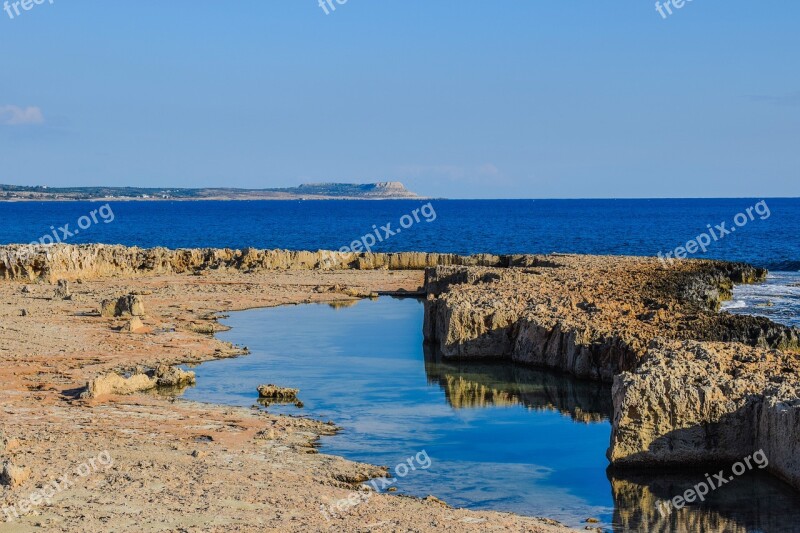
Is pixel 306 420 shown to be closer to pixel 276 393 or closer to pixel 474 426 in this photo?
pixel 276 393

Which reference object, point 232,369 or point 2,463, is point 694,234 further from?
point 2,463

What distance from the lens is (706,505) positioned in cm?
1281

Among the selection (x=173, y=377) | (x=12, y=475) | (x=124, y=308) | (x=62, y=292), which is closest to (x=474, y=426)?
(x=173, y=377)

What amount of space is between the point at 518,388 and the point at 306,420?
552 centimetres

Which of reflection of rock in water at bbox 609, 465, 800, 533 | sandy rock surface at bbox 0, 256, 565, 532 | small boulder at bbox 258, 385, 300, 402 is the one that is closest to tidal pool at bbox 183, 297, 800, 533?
reflection of rock in water at bbox 609, 465, 800, 533

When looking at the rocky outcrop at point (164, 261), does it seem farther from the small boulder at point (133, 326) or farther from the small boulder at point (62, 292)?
the small boulder at point (133, 326)

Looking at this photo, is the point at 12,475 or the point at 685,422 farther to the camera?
the point at 685,422

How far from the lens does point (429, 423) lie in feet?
56.9

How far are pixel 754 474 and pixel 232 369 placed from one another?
480 inches

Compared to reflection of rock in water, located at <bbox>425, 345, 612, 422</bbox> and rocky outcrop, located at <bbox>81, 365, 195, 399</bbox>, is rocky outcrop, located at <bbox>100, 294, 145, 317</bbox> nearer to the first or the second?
rocky outcrop, located at <bbox>81, 365, 195, 399</bbox>

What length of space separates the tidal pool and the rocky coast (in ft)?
1.01

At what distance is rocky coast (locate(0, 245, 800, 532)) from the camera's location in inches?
469

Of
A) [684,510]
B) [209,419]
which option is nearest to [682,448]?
[684,510]

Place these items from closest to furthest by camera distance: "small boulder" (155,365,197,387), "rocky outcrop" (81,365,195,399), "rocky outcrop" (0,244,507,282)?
"rocky outcrop" (81,365,195,399)
"small boulder" (155,365,197,387)
"rocky outcrop" (0,244,507,282)
